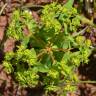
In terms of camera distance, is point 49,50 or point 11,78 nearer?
point 49,50

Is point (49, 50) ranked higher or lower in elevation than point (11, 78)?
higher

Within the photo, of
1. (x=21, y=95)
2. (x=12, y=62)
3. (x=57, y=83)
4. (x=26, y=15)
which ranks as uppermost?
(x=26, y=15)

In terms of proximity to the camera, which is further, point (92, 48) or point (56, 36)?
point (92, 48)

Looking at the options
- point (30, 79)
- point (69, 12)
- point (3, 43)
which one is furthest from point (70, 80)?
point (3, 43)

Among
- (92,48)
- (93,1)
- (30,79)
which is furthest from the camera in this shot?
(93,1)

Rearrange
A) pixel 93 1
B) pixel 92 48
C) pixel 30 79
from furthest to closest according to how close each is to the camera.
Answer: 1. pixel 93 1
2. pixel 92 48
3. pixel 30 79

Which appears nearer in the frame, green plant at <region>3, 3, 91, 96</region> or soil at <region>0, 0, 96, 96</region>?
green plant at <region>3, 3, 91, 96</region>

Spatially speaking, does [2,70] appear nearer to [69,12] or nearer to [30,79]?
[30,79]

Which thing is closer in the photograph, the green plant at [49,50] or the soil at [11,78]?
the green plant at [49,50]
